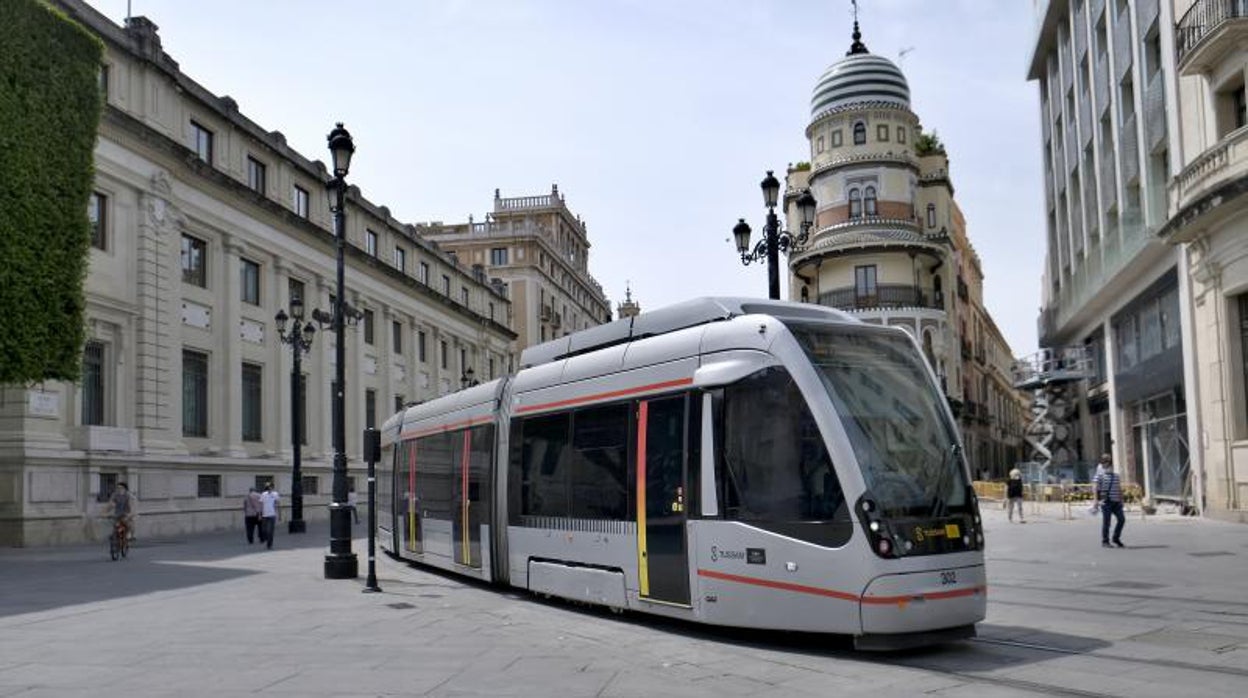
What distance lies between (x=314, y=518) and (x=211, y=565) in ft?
69.7

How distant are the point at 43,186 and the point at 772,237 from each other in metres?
17.2

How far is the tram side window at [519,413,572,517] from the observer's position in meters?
12.7

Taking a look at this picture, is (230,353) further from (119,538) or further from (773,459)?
(773,459)

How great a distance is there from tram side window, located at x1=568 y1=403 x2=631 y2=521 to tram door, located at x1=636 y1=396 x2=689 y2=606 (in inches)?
12.9

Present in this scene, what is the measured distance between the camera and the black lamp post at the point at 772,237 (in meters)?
19.4

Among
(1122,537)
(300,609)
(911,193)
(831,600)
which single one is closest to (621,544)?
(831,600)

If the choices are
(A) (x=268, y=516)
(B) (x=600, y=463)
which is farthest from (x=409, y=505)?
(A) (x=268, y=516)

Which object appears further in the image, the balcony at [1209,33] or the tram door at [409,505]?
the balcony at [1209,33]

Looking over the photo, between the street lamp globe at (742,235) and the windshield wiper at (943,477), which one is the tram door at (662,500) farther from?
the street lamp globe at (742,235)

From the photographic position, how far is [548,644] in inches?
407

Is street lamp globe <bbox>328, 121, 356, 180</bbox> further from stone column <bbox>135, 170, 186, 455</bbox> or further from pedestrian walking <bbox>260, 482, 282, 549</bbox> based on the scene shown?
stone column <bbox>135, 170, 186, 455</bbox>

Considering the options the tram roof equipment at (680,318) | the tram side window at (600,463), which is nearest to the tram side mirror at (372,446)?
the tram roof equipment at (680,318)

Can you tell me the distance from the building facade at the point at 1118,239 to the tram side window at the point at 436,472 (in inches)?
776

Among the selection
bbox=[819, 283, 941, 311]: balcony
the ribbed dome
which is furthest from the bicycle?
the ribbed dome
